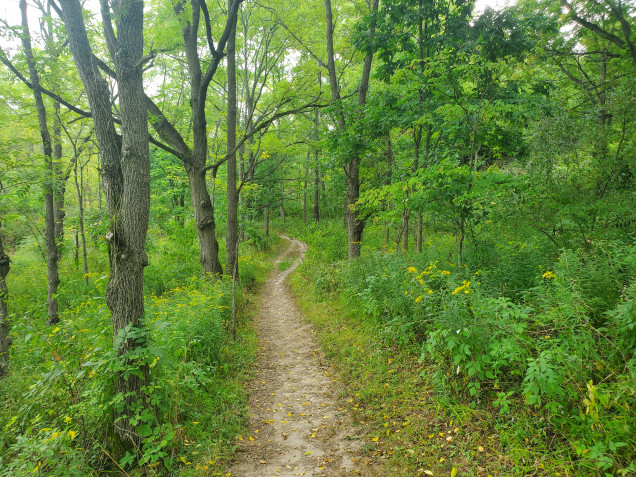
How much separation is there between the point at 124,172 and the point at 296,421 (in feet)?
14.6

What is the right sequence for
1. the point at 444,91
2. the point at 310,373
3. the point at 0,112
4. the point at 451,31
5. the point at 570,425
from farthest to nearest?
the point at 0,112 < the point at 451,31 < the point at 444,91 < the point at 310,373 < the point at 570,425

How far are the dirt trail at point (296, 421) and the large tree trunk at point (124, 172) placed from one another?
1.69 m

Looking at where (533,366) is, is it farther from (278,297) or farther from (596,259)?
(278,297)

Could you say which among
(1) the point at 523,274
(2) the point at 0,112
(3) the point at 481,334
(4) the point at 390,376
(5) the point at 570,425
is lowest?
(4) the point at 390,376

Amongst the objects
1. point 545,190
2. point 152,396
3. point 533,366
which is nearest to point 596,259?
point 545,190

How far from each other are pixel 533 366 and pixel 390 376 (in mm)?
2505

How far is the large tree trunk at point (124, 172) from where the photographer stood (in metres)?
3.79

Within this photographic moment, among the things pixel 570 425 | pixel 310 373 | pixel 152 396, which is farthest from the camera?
pixel 310 373

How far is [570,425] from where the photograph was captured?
3088 millimetres

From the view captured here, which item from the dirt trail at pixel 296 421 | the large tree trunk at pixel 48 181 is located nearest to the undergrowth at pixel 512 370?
the dirt trail at pixel 296 421

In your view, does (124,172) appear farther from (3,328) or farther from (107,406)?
(3,328)

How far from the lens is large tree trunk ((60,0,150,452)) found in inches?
149

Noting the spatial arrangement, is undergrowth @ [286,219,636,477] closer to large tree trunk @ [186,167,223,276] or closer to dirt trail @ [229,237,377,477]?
dirt trail @ [229,237,377,477]

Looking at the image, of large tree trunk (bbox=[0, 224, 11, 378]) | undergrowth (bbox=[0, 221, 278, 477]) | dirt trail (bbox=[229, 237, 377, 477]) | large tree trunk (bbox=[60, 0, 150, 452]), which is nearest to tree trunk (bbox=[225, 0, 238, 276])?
dirt trail (bbox=[229, 237, 377, 477])
